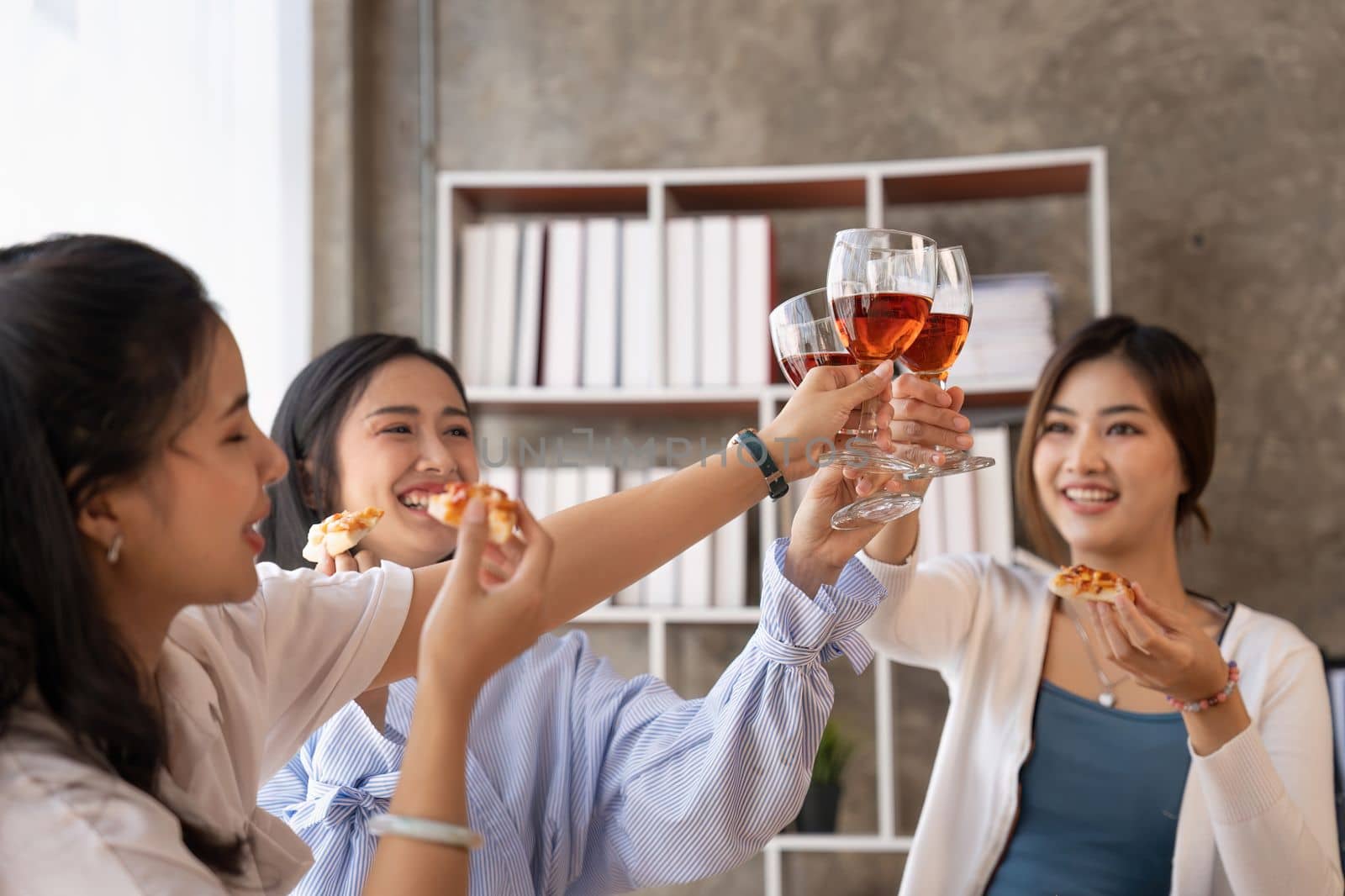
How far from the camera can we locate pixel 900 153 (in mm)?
2768

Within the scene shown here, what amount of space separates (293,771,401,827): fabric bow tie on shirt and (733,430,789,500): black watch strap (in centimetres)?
54

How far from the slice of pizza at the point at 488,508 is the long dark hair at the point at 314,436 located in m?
0.73

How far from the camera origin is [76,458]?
2.71 feet

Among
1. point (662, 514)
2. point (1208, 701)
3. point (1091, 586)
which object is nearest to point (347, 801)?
point (662, 514)

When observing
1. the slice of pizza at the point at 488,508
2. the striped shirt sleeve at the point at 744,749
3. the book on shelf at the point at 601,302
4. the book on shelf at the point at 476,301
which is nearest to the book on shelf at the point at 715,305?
the book on shelf at the point at 601,302

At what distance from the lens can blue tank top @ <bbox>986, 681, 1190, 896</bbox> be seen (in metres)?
1.69

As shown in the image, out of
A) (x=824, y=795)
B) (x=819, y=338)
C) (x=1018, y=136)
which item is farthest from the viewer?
(x=1018, y=136)

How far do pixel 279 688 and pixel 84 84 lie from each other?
129 cm

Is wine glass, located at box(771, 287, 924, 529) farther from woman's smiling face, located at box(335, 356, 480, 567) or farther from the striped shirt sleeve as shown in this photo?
woman's smiling face, located at box(335, 356, 480, 567)

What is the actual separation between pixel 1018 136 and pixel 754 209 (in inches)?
25.2

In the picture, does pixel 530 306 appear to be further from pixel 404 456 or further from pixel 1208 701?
pixel 1208 701

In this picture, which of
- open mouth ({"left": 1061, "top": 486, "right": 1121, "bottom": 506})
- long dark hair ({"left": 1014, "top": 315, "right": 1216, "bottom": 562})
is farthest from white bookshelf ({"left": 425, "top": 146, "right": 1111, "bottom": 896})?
open mouth ({"left": 1061, "top": 486, "right": 1121, "bottom": 506})

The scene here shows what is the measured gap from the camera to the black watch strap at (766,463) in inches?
48.0

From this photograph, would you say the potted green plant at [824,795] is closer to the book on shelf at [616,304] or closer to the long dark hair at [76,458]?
the book on shelf at [616,304]
